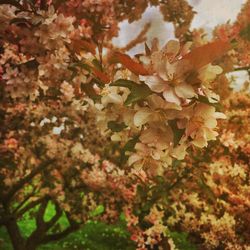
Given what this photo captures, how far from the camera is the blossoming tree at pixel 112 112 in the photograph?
1.62 meters

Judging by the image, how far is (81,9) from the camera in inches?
154

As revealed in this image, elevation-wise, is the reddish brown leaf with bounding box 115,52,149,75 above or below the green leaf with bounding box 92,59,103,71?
below

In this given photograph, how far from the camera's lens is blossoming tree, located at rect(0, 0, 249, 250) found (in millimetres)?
1621

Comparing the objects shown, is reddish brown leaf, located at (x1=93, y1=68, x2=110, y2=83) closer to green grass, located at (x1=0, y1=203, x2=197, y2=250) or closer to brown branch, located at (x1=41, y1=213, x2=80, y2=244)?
brown branch, located at (x1=41, y1=213, x2=80, y2=244)

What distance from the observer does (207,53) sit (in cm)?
149

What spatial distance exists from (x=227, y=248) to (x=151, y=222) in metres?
1.42

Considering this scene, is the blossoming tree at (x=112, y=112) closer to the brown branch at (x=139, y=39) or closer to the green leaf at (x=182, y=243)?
the brown branch at (x=139, y=39)

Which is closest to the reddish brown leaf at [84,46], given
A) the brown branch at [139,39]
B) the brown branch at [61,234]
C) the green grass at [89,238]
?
the brown branch at [139,39]

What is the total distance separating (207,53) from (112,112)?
591 millimetres

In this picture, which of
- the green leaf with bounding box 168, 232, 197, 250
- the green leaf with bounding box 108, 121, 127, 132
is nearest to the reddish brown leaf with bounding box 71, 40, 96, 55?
the green leaf with bounding box 108, 121, 127, 132

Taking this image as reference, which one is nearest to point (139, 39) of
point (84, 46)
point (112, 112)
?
point (84, 46)

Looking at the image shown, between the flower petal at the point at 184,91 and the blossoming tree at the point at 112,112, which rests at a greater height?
the blossoming tree at the point at 112,112

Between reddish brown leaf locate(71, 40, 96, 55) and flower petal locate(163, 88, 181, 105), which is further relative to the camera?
reddish brown leaf locate(71, 40, 96, 55)

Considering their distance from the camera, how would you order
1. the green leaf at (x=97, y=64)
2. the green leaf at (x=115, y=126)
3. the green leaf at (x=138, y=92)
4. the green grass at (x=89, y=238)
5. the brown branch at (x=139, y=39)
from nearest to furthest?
the green leaf at (x=138, y=92), the green leaf at (x=115, y=126), the green leaf at (x=97, y=64), the brown branch at (x=139, y=39), the green grass at (x=89, y=238)
